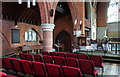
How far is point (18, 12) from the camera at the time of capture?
34.0 feet

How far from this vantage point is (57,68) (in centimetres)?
305

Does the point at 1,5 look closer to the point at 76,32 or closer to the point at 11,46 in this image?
the point at 11,46

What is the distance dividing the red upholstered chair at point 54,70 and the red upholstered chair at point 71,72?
139 mm

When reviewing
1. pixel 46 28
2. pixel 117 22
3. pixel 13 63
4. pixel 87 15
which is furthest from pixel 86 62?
pixel 117 22

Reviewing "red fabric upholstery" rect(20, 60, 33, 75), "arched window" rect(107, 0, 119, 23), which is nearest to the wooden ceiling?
"red fabric upholstery" rect(20, 60, 33, 75)

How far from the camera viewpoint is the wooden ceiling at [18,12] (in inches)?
364

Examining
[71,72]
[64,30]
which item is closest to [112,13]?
[64,30]

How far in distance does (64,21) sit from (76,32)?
13.2ft

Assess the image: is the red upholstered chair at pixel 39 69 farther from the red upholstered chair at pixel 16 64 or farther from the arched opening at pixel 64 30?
the arched opening at pixel 64 30

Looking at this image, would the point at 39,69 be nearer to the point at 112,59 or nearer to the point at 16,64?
the point at 16,64

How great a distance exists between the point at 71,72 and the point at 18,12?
908 cm

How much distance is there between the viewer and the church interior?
150 inches

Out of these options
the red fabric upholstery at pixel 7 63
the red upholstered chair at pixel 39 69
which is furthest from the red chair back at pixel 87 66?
the red fabric upholstery at pixel 7 63

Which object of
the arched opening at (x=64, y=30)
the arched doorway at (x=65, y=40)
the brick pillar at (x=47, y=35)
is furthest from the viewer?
the arched doorway at (x=65, y=40)
